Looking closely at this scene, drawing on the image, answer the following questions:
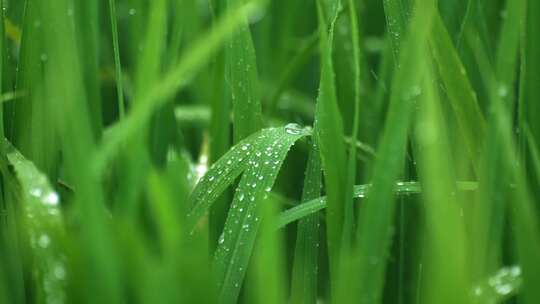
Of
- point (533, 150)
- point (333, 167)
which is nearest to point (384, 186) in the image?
point (333, 167)

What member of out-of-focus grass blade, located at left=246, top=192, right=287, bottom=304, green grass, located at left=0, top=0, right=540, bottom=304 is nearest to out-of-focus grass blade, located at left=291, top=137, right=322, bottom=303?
green grass, located at left=0, top=0, right=540, bottom=304

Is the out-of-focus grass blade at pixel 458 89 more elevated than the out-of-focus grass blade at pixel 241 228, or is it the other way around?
the out-of-focus grass blade at pixel 458 89

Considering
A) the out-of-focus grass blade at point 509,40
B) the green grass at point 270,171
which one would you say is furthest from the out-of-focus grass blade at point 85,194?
the out-of-focus grass blade at point 509,40

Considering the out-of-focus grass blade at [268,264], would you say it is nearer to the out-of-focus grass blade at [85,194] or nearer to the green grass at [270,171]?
the green grass at [270,171]

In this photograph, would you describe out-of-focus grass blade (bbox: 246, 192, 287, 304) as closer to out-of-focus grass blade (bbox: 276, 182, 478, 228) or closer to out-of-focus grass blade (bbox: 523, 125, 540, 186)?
out-of-focus grass blade (bbox: 276, 182, 478, 228)

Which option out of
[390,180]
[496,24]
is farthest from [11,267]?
[496,24]

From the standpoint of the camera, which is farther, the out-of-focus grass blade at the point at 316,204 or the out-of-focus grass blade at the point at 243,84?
the out-of-focus grass blade at the point at 243,84

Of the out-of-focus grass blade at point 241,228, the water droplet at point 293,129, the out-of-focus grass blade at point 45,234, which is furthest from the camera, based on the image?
the water droplet at point 293,129

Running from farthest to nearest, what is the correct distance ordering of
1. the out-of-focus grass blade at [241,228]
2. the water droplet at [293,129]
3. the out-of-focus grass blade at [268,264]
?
1. the water droplet at [293,129]
2. the out-of-focus grass blade at [241,228]
3. the out-of-focus grass blade at [268,264]

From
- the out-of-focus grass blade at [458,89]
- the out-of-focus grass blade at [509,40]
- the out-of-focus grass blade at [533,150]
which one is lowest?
the out-of-focus grass blade at [533,150]
